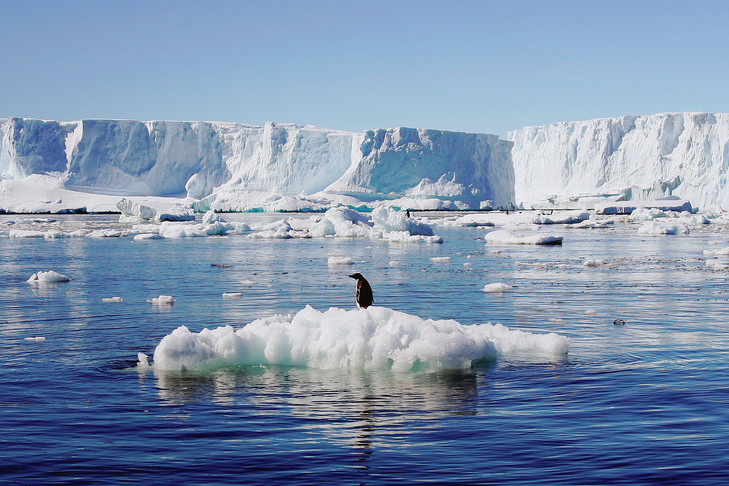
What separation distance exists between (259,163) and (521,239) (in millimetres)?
65381

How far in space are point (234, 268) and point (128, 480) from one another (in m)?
16.0

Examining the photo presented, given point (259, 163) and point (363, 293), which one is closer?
point (363, 293)

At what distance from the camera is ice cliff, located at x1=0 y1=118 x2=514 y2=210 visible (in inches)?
3361

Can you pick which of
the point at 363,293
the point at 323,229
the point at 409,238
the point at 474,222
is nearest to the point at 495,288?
the point at 363,293

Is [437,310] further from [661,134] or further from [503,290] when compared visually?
[661,134]

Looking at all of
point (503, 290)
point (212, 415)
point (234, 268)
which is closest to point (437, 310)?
point (503, 290)

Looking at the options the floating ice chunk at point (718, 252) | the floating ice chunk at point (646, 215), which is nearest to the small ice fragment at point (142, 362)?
the floating ice chunk at point (718, 252)

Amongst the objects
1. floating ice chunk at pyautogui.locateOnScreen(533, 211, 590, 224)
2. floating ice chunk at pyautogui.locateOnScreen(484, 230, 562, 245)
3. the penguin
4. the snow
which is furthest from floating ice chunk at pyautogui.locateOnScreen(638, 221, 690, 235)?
the snow

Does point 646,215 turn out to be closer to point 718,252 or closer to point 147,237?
point 718,252

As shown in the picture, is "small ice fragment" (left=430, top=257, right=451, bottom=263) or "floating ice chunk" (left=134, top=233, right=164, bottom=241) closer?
"small ice fragment" (left=430, top=257, right=451, bottom=263)

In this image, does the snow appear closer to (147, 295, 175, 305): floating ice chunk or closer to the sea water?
the sea water

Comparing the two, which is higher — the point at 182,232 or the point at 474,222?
the point at 474,222

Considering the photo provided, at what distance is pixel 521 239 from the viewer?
1210 inches

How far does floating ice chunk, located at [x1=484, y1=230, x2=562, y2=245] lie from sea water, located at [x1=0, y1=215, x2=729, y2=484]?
1562 cm
